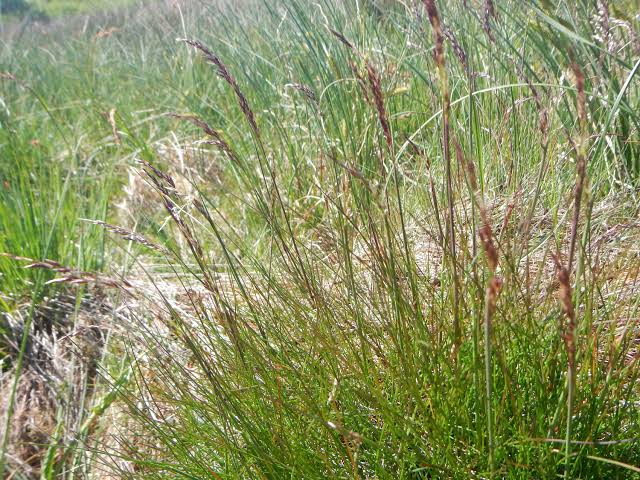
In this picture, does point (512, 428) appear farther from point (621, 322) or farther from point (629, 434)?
point (621, 322)

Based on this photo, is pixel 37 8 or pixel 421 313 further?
pixel 37 8

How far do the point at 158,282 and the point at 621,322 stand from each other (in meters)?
1.37

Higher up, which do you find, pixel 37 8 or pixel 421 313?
pixel 37 8

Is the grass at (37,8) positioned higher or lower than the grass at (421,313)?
higher

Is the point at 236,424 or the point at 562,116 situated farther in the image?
the point at 562,116

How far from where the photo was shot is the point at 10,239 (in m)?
2.24

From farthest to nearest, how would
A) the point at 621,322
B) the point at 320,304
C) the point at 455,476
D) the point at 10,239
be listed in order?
the point at 10,239 → the point at 621,322 → the point at 320,304 → the point at 455,476

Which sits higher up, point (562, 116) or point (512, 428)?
point (562, 116)

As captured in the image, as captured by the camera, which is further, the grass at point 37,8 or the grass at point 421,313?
the grass at point 37,8

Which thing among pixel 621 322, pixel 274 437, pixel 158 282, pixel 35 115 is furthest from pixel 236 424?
pixel 35 115

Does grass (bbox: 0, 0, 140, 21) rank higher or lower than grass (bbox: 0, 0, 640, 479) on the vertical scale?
higher

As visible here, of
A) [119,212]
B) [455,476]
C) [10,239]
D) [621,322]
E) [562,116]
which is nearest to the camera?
[455,476]

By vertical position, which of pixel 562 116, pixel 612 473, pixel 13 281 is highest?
pixel 562 116

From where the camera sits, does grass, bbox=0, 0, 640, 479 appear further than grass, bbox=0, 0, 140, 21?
No
